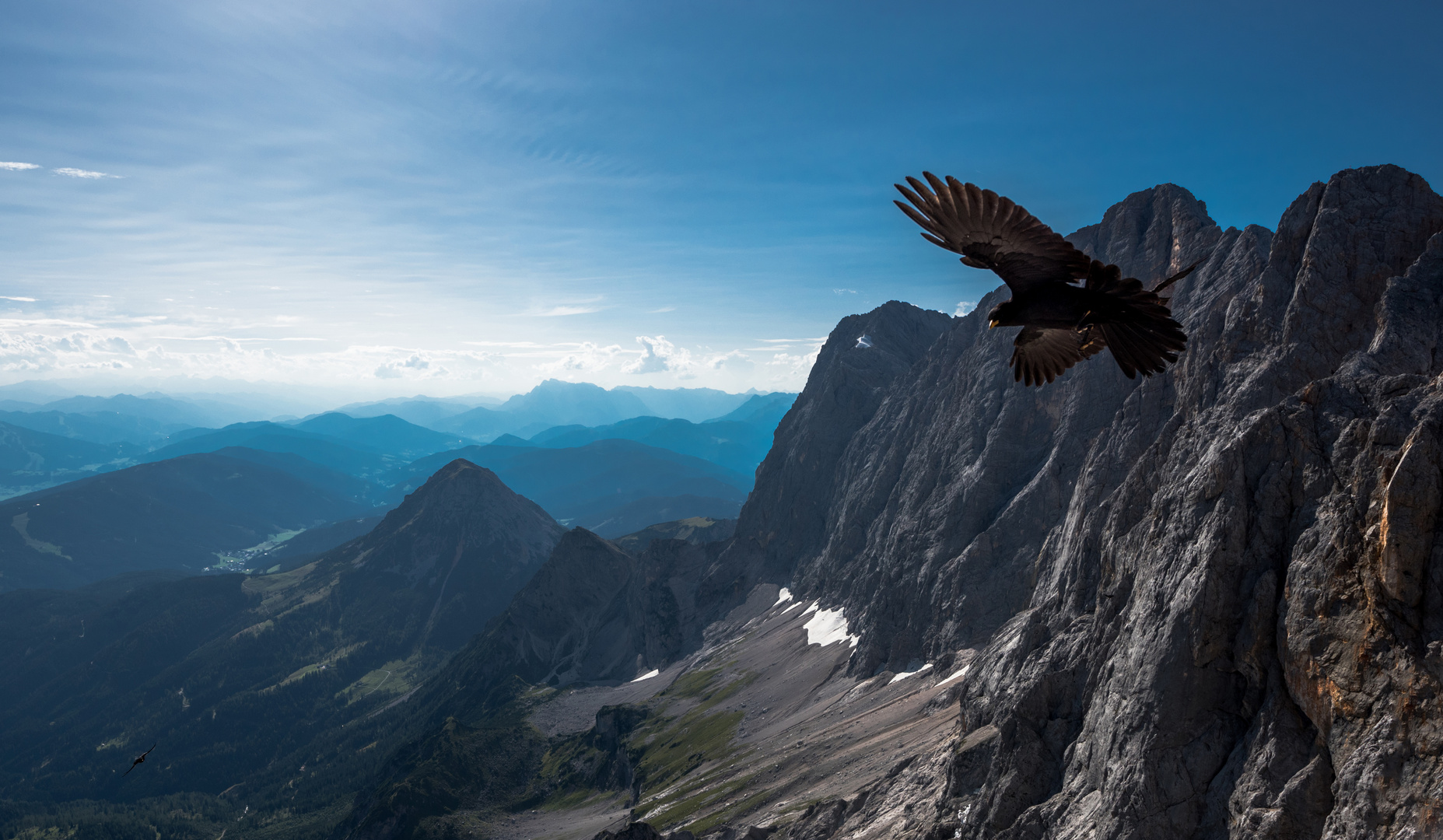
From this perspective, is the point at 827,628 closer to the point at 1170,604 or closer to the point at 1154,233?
the point at 1154,233

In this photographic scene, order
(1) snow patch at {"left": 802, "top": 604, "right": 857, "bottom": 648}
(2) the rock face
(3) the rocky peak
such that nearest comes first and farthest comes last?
(2) the rock face → (3) the rocky peak → (1) snow patch at {"left": 802, "top": 604, "right": 857, "bottom": 648}

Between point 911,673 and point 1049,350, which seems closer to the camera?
point 1049,350

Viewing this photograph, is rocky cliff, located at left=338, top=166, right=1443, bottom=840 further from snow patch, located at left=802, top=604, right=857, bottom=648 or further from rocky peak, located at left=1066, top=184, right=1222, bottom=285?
snow patch, located at left=802, top=604, right=857, bottom=648

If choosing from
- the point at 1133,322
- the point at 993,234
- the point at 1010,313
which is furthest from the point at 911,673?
the point at 993,234

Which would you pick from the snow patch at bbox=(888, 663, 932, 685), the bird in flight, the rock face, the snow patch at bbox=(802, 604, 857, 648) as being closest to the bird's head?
the bird in flight

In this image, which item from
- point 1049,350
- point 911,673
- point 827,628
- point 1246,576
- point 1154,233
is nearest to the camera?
point 1049,350
